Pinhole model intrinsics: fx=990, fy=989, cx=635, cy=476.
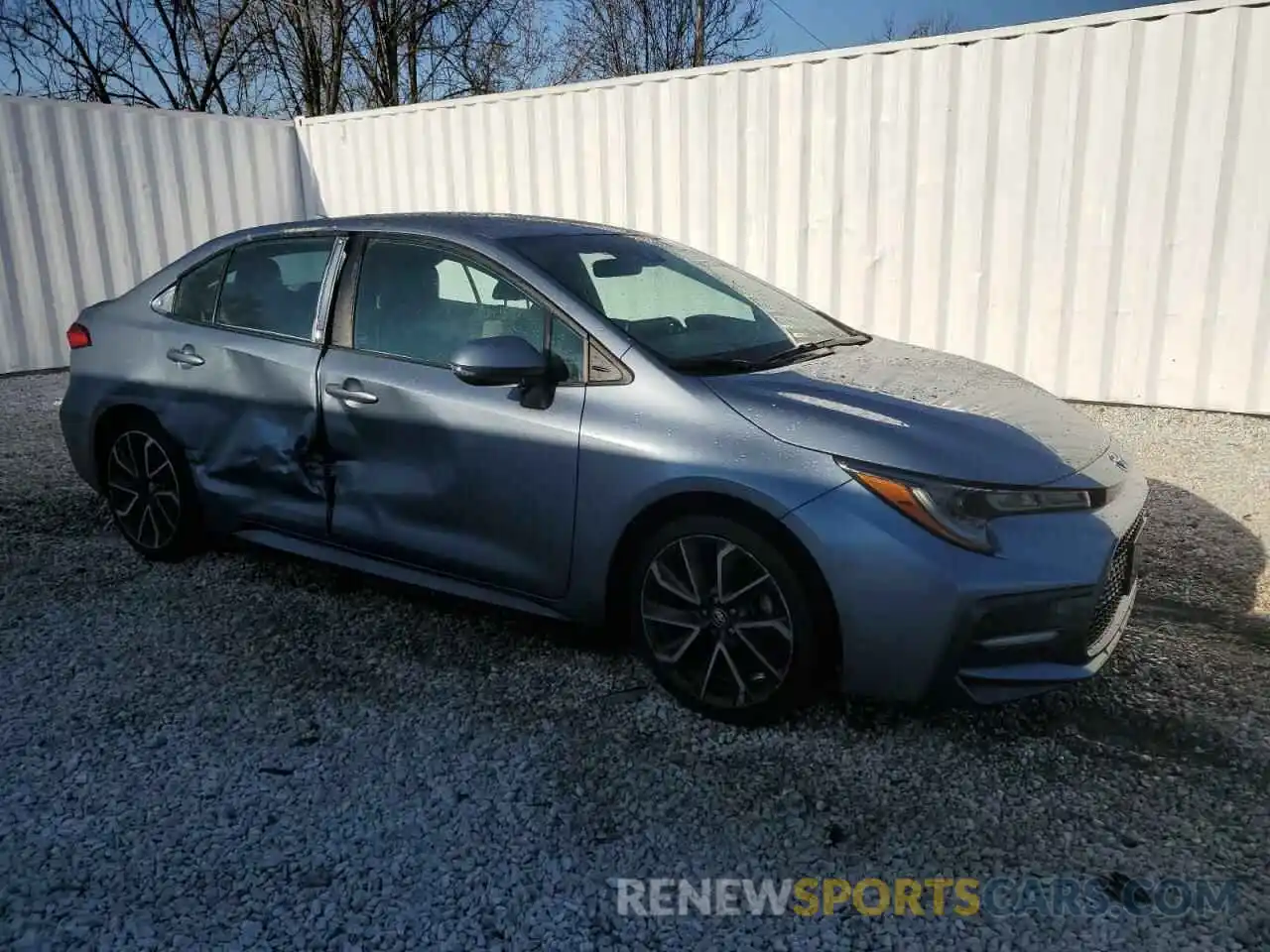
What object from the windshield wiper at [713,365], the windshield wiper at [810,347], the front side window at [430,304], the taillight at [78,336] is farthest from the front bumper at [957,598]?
the taillight at [78,336]

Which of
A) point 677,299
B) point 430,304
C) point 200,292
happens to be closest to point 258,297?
point 200,292

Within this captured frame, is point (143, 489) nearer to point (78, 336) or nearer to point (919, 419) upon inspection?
Result: point (78, 336)

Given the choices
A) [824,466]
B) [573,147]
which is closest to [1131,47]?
[573,147]

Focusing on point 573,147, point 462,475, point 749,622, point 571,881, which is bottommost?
→ point 571,881

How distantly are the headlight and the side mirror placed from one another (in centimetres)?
105

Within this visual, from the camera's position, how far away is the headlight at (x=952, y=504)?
2.64 m

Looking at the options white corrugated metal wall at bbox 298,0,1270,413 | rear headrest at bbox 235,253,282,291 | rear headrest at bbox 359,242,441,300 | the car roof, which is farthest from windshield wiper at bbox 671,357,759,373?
white corrugated metal wall at bbox 298,0,1270,413

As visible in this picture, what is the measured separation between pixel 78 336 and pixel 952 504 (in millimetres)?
3989

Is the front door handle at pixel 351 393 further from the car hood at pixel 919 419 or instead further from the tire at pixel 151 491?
the car hood at pixel 919 419

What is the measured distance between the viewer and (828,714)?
10.2ft

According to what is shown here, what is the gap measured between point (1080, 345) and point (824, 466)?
5.23 meters

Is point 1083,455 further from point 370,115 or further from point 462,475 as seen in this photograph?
point 370,115

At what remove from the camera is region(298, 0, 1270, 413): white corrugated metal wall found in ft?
21.4

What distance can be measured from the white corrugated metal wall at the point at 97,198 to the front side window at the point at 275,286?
658 cm
